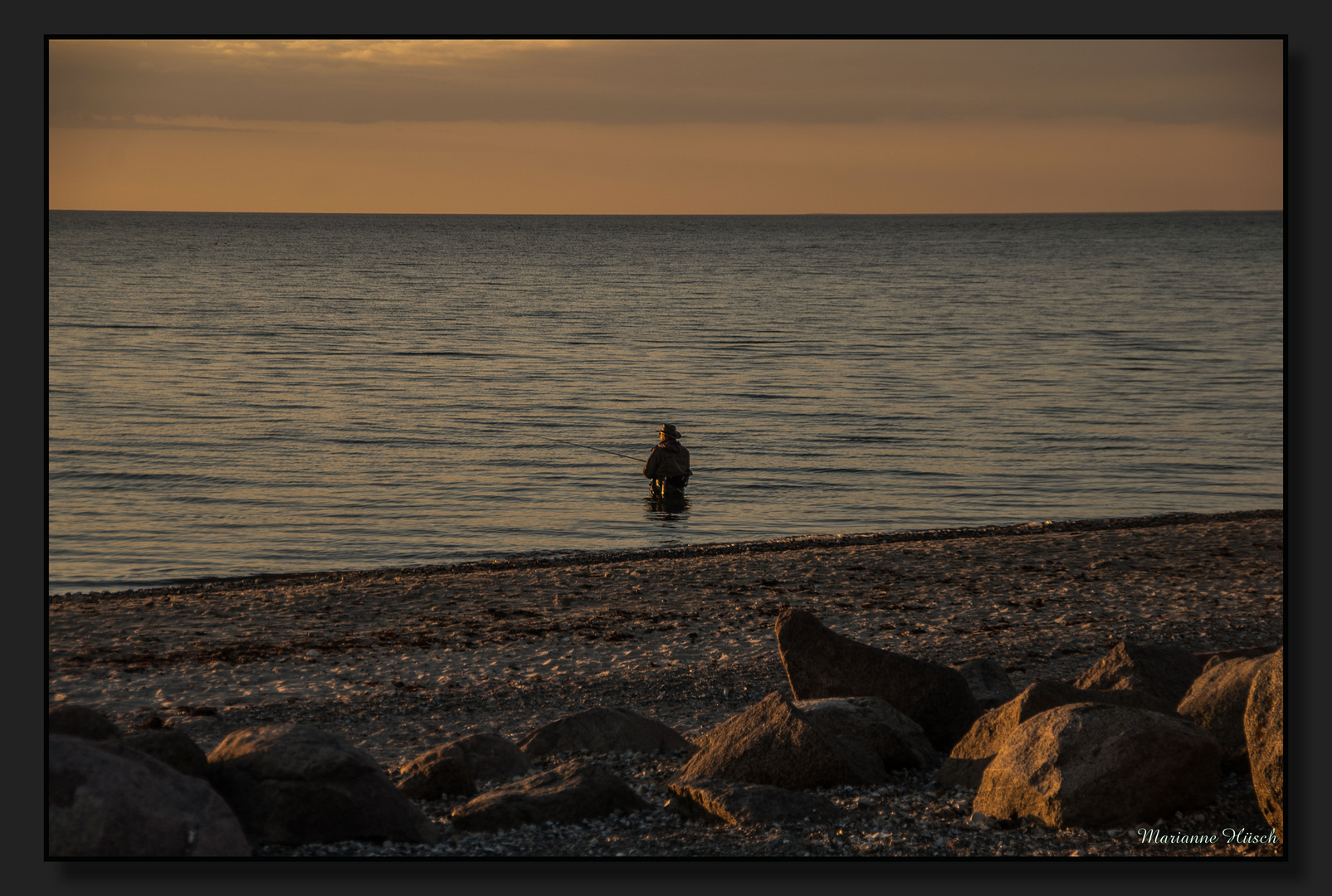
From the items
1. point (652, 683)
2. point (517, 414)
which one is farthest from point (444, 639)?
point (517, 414)

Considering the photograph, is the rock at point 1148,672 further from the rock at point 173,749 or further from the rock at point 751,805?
the rock at point 173,749

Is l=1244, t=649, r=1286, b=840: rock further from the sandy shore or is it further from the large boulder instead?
the large boulder

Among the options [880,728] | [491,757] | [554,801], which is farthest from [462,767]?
[880,728]

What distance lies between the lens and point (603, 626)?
46.5 ft

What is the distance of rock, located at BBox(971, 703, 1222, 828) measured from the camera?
666cm

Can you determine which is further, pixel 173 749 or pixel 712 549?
pixel 712 549

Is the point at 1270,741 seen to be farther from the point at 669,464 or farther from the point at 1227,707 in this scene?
the point at 669,464

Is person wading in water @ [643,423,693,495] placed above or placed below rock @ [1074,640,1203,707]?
above

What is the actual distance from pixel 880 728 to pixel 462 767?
284 centimetres

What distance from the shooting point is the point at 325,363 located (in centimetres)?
4509

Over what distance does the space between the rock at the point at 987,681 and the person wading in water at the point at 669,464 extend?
13.5 m

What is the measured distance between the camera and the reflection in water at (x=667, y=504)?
23188 mm

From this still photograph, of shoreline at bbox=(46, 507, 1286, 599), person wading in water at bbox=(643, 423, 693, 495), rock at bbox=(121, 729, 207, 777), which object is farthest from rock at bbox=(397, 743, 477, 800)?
person wading in water at bbox=(643, 423, 693, 495)

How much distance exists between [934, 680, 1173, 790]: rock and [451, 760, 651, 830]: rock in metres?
2.03
